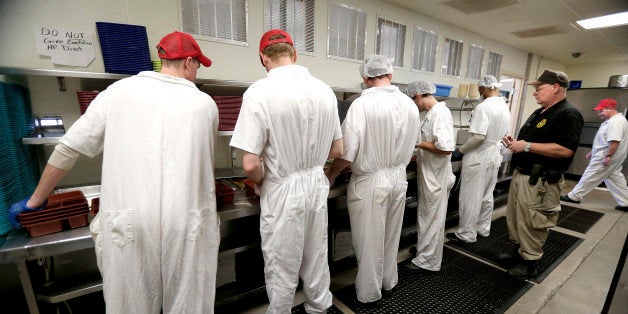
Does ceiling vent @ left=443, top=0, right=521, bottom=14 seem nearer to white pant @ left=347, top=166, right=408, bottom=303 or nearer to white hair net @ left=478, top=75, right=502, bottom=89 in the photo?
white hair net @ left=478, top=75, right=502, bottom=89

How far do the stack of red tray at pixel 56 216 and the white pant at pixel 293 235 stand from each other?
90 cm

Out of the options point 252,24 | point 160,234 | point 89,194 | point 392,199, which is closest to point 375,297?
point 392,199

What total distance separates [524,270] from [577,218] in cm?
237

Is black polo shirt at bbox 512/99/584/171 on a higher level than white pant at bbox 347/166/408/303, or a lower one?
higher

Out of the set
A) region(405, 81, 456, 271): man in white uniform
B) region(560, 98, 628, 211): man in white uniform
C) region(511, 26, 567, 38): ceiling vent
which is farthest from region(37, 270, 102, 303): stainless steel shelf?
region(560, 98, 628, 211): man in white uniform

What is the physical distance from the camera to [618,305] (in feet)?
4.63

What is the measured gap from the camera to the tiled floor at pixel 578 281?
1938 millimetres

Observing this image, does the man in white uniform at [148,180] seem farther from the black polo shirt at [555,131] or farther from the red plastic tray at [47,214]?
the black polo shirt at [555,131]

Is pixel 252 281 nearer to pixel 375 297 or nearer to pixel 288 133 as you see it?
pixel 375 297

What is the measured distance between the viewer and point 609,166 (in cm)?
406

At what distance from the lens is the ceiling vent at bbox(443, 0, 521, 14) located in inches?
116

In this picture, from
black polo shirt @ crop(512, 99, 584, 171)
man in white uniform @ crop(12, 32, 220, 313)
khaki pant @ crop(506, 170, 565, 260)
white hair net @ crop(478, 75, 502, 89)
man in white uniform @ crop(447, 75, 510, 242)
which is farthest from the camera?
white hair net @ crop(478, 75, 502, 89)

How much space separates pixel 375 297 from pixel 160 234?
148 cm

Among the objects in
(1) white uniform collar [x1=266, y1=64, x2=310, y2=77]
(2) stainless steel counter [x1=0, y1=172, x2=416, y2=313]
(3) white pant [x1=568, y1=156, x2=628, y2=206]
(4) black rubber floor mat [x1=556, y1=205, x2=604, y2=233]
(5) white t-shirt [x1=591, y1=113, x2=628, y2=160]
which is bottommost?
(4) black rubber floor mat [x1=556, y1=205, x2=604, y2=233]
